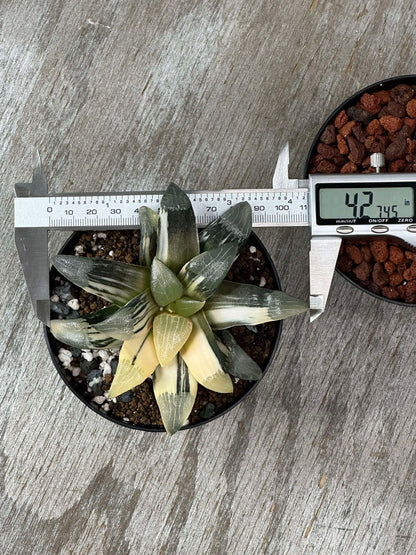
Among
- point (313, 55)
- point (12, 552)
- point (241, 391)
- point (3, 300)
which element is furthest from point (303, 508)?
point (313, 55)

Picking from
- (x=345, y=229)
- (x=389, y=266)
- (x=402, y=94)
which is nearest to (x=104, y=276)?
(x=345, y=229)

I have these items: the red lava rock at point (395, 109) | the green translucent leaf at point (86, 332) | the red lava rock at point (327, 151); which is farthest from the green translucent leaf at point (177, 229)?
the red lava rock at point (395, 109)

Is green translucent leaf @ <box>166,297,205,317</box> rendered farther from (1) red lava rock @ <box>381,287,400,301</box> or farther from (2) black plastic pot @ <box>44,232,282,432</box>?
(1) red lava rock @ <box>381,287,400,301</box>

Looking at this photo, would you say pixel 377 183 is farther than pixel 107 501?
No

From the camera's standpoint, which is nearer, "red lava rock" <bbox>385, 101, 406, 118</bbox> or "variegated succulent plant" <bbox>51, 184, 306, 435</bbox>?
"variegated succulent plant" <bbox>51, 184, 306, 435</bbox>

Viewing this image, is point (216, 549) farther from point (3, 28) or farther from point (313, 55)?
point (3, 28)

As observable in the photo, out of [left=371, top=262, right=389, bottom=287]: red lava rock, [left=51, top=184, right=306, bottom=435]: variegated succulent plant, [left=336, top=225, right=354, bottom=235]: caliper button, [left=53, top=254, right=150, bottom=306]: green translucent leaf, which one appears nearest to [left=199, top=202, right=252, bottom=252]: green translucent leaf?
[left=51, top=184, right=306, bottom=435]: variegated succulent plant

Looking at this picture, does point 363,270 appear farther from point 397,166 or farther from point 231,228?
point 231,228
